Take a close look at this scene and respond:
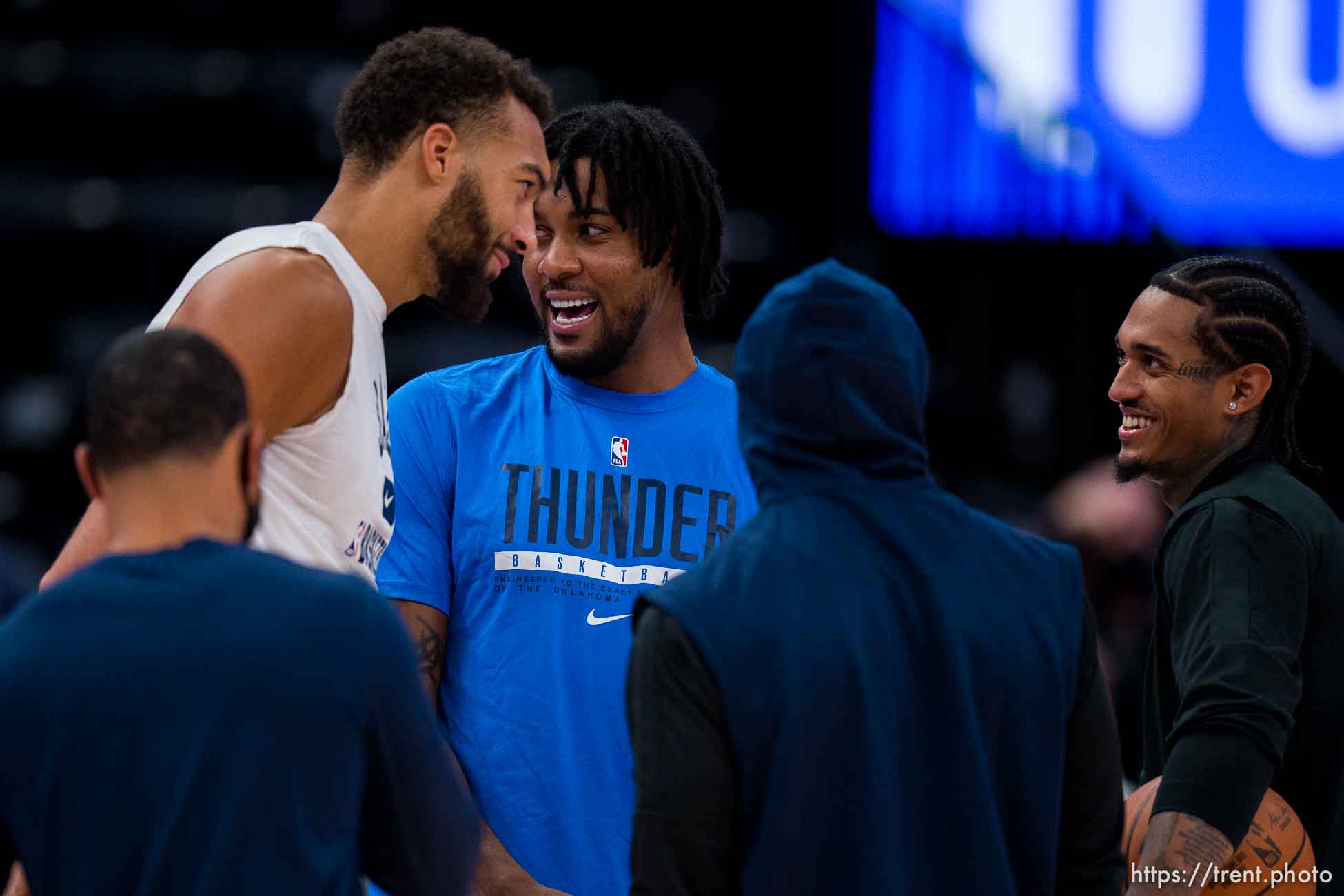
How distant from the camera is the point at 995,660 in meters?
1.92

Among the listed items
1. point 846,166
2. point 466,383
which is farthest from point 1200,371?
point 846,166

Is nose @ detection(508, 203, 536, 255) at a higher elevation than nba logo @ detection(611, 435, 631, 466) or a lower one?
higher

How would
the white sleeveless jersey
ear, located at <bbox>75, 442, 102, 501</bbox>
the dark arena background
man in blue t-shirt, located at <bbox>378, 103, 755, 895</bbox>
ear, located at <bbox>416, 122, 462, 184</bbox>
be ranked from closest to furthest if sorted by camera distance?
ear, located at <bbox>75, 442, 102, 501</bbox>
the white sleeveless jersey
man in blue t-shirt, located at <bbox>378, 103, 755, 895</bbox>
ear, located at <bbox>416, 122, 462, 184</bbox>
the dark arena background

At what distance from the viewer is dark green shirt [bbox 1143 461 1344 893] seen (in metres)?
2.55

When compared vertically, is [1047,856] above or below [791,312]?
below

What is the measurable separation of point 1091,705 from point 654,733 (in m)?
0.61

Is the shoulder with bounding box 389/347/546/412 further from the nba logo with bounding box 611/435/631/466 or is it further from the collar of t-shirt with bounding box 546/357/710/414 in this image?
the nba logo with bounding box 611/435/631/466

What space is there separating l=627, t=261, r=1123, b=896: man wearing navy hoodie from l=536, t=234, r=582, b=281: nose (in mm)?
1060

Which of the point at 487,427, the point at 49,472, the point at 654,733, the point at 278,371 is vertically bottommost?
the point at 49,472

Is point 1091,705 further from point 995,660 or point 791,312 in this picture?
point 791,312

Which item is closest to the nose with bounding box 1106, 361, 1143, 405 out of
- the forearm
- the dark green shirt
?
the dark green shirt

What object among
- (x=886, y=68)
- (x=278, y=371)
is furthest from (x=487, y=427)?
(x=886, y=68)

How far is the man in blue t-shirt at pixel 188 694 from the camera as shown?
1.66 meters

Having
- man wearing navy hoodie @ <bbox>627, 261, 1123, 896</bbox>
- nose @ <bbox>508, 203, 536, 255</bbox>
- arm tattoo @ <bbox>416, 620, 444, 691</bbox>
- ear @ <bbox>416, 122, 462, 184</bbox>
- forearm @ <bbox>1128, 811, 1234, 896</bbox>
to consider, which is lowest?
forearm @ <bbox>1128, 811, 1234, 896</bbox>
